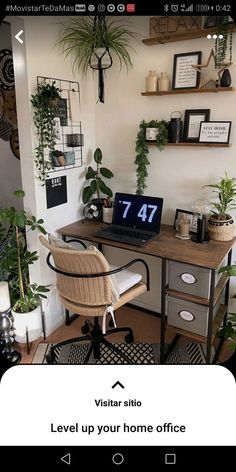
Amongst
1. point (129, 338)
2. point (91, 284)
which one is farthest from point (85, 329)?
point (91, 284)

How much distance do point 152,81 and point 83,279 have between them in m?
1.20

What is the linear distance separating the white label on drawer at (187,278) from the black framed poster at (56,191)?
2.84 feet

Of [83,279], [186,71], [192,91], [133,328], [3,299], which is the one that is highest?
[186,71]

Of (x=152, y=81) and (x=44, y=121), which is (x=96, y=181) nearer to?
(x=44, y=121)

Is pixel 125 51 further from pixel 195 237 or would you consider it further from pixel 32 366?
pixel 32 366

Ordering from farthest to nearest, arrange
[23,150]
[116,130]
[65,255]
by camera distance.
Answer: [116,130] < [23,150] < [65,255]

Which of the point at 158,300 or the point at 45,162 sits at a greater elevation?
the point at 45,162

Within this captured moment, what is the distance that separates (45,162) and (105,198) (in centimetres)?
57

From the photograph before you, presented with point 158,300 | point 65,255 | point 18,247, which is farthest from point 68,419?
point 158,300

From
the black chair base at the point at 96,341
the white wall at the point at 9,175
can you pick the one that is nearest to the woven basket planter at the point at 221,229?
the black chair base at the point at 96,341

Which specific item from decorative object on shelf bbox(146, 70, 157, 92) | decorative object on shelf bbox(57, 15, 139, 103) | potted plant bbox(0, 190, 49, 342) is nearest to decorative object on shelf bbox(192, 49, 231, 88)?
decorative object on shelf bbox(146, 70, 157, 92)

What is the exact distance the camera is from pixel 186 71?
179cm

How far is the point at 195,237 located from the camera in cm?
183

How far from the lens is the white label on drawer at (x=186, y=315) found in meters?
1.71
